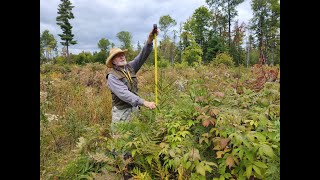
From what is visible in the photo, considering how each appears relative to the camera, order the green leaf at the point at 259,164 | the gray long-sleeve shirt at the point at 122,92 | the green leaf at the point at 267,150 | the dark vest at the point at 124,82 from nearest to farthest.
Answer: the green leaf at the point at 267,150, the green leaf at the point at 259,164, the gray long-sleeve shirt at the point at 122,92, the dark vest at the point at 124,82

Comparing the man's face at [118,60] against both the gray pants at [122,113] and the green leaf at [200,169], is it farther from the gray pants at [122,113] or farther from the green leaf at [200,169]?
the green leaf at [200,169]

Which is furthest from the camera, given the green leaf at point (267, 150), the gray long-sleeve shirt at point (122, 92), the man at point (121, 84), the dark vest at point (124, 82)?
the dark vest at point (124, 82)

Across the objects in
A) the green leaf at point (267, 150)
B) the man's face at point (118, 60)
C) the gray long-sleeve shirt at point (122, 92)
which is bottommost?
the green leaf at point (267, 150)

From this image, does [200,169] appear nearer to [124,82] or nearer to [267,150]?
[267,150]

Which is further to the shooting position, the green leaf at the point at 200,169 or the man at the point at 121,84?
A: the man at the point at 121,84

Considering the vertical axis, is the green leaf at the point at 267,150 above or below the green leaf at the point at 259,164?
above

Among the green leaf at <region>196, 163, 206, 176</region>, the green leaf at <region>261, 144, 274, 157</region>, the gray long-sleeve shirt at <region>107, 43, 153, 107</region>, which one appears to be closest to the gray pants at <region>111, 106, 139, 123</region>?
the gray long-sleeve shirt at <region>107, 43, 153, 107</region>

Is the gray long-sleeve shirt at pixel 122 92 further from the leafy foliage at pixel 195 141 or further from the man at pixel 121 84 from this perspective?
the leafy foliage at pixel 195 141

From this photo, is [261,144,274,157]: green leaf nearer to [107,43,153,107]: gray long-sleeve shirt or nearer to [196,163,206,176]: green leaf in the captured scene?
[196,163,206,176]: green leaf

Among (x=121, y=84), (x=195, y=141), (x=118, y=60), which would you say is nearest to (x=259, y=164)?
(x=195, y=141)

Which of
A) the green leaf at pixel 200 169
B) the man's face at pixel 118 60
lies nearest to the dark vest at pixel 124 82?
the man's face at pixel 118 60
